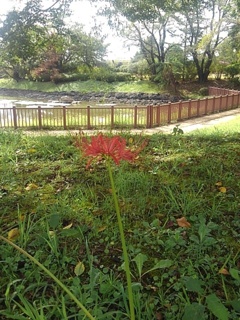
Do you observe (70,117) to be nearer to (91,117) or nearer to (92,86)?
(91,117)

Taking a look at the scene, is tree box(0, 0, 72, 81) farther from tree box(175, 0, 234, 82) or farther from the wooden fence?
tree box(175, 0, 234, 82)

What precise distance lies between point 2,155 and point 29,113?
8115mm

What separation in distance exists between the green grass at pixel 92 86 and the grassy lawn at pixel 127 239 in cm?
2443

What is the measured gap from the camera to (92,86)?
30281mm

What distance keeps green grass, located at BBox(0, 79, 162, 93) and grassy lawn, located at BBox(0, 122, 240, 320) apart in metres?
24.4

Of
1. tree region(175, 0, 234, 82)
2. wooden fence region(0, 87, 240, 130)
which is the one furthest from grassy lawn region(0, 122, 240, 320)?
tree region(175, 0, 234, 82)

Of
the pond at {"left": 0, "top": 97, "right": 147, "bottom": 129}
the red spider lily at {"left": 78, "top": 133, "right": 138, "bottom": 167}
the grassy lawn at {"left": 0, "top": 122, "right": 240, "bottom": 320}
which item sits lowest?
the pond at {"left": 0, "top": 97, "right": 147, "bottom": 129}

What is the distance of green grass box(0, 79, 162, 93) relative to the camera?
27656mm

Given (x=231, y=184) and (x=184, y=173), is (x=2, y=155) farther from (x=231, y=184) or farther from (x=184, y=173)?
(x=231, y=184)

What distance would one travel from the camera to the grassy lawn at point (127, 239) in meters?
1.53

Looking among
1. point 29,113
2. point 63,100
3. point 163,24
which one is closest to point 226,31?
point 163,24

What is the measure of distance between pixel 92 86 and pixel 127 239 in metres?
29.5

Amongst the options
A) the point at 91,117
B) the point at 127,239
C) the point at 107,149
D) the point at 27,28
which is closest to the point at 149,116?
the point at 91,117

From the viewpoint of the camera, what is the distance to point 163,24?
88.6 feet
